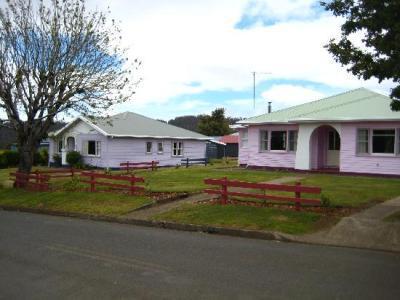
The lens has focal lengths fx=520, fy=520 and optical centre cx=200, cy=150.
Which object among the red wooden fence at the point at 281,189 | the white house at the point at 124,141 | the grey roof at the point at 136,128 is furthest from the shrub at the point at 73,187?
the grey roof at the point at 136,128

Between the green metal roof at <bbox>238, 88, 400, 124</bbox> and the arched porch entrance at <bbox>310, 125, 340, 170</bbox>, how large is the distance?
117 cm

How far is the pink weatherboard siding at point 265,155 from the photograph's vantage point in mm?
28641

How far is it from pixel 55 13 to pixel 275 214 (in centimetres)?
1418

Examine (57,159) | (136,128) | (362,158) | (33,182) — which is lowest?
(33,182)

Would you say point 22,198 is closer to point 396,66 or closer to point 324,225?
point 324,225

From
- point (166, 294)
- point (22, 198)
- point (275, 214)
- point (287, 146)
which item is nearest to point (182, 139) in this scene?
point (287, 146)

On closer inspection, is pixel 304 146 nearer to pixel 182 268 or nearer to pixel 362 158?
pixel 362 158

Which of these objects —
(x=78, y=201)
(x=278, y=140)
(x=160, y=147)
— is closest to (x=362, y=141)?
(x=278, y=140)

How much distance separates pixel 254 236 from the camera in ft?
39.8

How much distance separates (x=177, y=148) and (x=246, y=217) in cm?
3019

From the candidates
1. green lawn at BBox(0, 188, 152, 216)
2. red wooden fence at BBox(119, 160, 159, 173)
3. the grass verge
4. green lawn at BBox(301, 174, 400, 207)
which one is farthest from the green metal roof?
green lawn at BBox(0, 188, 152, 216)

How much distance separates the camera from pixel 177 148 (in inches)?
1710

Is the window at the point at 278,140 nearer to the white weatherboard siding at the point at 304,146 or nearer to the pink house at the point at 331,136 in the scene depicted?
the pink house at the point at 331,136

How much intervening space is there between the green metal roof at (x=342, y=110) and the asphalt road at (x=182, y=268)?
50.8 ft
